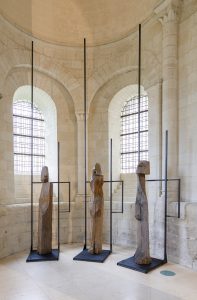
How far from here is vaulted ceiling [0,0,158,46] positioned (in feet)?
23.7

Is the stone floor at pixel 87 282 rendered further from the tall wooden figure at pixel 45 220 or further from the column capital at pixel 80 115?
the column capital at pixel 80 115

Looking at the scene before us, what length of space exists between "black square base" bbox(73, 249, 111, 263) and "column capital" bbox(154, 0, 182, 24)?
212 inches

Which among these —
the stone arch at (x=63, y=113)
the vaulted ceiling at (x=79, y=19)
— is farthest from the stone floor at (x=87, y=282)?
the vaulted ceiling at (x=79, y=19)

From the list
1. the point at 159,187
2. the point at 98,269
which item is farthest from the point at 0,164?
the point at 159,187

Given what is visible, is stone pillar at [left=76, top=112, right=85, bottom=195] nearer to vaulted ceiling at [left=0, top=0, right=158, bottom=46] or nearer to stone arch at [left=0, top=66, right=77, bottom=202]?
stone arch at [left=0, top=66, right=77, bottom=202]

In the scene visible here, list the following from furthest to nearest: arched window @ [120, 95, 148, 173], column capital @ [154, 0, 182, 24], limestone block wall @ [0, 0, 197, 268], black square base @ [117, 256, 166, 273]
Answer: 1. arched window @ [120, 95, 148, 173]
2. column capital @ [154, 0, 182, 24]
3. limestone block wall @ [0, 0, 197, 268]
4. black square base @ [117, 256, 166, 273]

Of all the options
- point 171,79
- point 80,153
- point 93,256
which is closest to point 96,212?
point 93,256

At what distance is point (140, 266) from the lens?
514 cm

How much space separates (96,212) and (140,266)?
4.63ft

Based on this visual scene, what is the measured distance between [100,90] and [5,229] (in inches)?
176

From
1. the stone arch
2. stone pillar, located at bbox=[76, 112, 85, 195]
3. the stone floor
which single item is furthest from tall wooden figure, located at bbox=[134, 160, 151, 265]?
the stone arch

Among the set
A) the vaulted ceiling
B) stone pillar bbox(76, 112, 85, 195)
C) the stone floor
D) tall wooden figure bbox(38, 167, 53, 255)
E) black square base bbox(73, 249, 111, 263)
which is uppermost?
the vaulted ceiling

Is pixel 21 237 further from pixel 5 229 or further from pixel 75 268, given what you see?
pixel 75 268

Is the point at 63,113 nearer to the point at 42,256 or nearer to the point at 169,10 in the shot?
the point at 169,10
